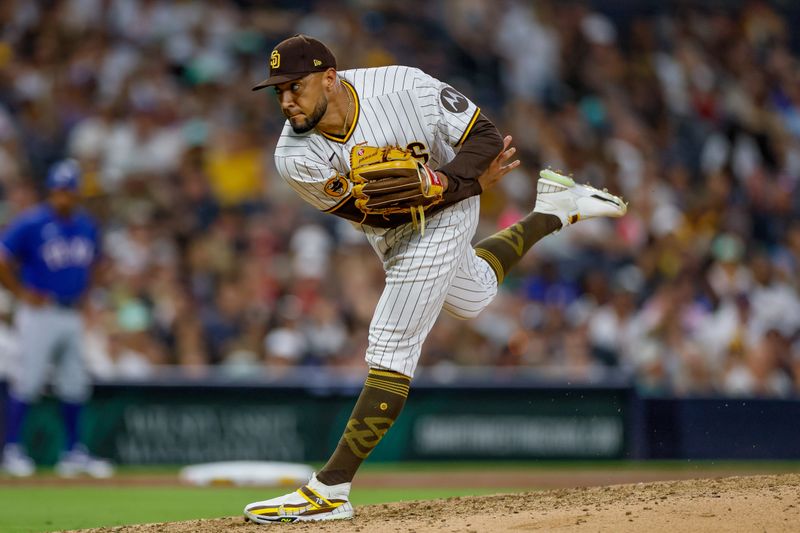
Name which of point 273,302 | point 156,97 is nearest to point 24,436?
point 273,302

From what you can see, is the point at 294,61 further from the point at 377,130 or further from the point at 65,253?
the point at 65,253

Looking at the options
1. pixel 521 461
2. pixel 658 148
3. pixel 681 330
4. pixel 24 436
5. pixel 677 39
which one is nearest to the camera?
pixel 24 436

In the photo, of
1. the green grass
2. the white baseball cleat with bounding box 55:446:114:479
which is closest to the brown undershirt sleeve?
the green grass

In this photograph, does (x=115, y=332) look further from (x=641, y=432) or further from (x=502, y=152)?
(x=502, y=152)

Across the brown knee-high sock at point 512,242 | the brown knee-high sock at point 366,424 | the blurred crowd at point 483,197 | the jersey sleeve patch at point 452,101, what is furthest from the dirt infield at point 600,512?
the blurred crowd at point 483,197

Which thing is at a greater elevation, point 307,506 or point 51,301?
point 51,301

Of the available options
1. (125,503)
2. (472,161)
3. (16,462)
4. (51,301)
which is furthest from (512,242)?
(16,462)

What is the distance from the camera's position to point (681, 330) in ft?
38.0

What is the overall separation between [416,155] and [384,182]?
0.43m

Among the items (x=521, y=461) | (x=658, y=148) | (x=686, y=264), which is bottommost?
(x=521, y=461)

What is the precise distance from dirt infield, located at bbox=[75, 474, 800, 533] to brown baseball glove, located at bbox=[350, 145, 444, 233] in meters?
1.26

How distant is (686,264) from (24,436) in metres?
6.41

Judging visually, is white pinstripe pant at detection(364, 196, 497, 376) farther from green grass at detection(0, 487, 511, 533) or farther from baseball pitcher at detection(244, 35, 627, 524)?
green grass at detection(0, 487, 511, 533)

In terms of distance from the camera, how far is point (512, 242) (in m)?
6.37
